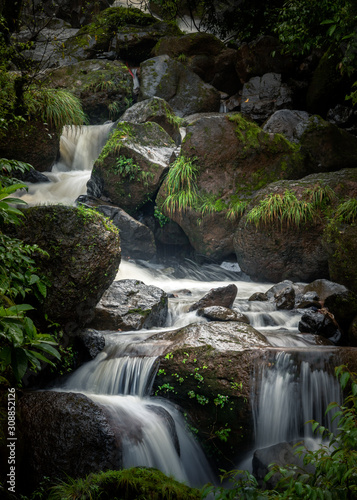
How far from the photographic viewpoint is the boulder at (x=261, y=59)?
12.4 m

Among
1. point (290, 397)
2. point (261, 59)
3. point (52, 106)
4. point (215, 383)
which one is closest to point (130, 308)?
point (215, 383)

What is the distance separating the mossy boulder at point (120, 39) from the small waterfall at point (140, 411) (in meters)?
12.8

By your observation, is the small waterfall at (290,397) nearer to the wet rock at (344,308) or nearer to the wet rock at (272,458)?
the wet rock at (272,458)

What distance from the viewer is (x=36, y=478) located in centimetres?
297

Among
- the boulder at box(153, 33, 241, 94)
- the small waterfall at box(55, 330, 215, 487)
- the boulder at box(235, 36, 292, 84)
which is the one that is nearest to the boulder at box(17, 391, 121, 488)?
the small waterfall at box(55, 330, 215, 487)

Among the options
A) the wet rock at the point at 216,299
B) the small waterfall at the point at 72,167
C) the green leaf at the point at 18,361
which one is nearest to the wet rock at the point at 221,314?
the wet rock at the point at 216,299

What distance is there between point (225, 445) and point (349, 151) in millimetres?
7510

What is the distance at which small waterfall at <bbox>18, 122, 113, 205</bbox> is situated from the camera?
8.80 meters

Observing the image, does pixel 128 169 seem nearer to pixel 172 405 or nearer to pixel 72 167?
pixel 72 167

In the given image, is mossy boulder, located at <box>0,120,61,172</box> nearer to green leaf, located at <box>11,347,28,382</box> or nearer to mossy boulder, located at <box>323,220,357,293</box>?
mossy boulder, located at <box>323,220,357,293</box>

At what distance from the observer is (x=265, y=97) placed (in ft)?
41.3

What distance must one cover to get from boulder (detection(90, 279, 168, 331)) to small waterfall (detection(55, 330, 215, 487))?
59 centimetres

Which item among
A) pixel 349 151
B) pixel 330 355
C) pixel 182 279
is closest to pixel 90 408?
pixel 330 355

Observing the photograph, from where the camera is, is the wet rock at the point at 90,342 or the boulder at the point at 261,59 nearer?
the wet rock at the point at 90,342
